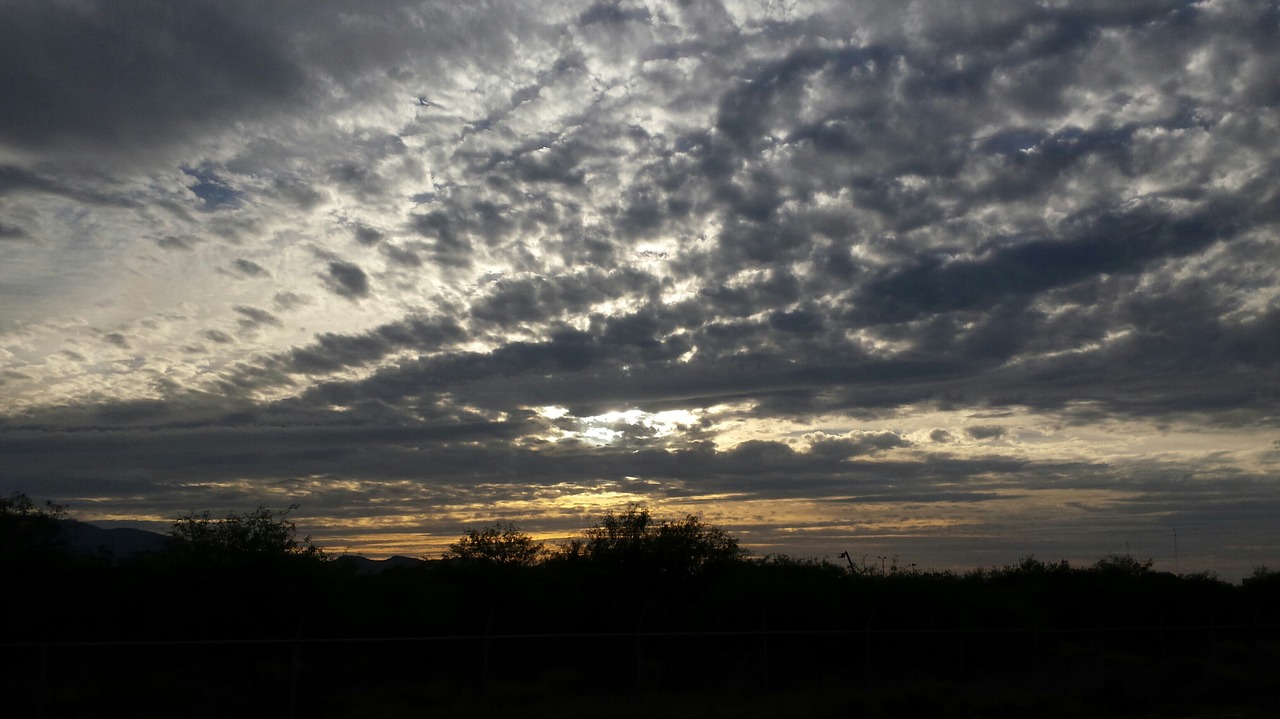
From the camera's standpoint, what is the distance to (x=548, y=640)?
103 feet

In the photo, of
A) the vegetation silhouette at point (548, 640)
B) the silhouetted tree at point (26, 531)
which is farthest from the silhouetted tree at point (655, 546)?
the silhouetted tree at point (26, 531)

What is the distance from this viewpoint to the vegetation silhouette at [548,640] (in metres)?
20.7

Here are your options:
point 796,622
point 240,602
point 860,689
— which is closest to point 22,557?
point 240,602

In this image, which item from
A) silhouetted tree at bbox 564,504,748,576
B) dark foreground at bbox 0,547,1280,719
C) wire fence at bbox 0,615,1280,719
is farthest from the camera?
silhouetted tree at bbox 564,504,748,576

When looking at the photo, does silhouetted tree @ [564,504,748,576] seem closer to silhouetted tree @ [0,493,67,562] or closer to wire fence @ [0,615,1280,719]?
wire fence @ [0,615,1280,719]

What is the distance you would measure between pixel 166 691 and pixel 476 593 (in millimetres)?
21426

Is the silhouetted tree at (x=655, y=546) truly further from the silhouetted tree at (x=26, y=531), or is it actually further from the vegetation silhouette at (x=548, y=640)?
the silhouetted tree at (x=26, y=531)

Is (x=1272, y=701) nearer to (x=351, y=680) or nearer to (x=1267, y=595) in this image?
(x=351, y=680)

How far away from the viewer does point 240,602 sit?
28375 millimetres

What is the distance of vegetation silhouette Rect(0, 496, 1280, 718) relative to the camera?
68.0 ft

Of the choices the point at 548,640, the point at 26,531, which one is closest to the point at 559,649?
the point at 548,640

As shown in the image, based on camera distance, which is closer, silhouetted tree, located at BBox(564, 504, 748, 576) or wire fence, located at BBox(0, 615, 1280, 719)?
wire fence, located at BBox(0, 615, 1280, 719)

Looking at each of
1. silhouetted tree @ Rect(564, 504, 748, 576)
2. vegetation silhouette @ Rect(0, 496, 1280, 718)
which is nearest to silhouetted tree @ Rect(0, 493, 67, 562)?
vegetation silhouette @ Rect(0, 496, 1280, 718)

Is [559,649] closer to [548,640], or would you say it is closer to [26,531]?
[548,640]
